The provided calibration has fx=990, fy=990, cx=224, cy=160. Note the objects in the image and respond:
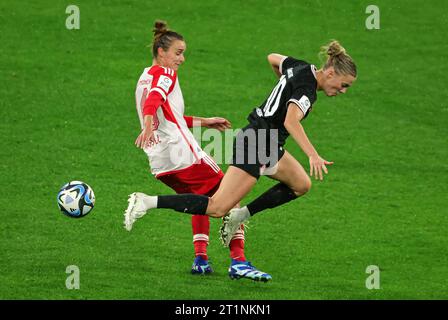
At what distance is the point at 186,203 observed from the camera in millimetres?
9930

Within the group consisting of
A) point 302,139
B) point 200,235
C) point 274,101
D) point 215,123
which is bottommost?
point 200,235

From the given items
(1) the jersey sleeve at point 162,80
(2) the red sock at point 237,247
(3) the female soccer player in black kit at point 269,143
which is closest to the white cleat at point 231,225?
(2) the red sock at point 237,247

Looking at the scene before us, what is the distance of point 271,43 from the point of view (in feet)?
67.5

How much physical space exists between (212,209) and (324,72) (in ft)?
5.85

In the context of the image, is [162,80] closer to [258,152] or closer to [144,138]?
[144,138]

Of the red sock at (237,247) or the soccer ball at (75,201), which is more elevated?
the soccer ball at (75,201)

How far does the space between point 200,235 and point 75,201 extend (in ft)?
4.54

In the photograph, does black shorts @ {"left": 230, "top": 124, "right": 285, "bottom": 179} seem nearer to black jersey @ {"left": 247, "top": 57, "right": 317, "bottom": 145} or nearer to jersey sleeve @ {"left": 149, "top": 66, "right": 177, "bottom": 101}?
black jersey @ {"left": 247, "top": 57, "right": 317, "bottom": 145}

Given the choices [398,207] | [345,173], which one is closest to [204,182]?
[398,207]

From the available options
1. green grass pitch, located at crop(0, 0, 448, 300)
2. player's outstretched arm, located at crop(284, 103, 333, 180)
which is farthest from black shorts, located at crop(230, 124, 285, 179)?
green grass pitch, located at crop(0, 0, 448, 300)

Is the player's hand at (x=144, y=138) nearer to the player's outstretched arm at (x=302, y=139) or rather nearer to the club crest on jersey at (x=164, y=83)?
the club crest on jersey at (x=164, y=83)

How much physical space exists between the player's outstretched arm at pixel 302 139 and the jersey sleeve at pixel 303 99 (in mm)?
35

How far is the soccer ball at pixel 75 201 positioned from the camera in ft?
34.4

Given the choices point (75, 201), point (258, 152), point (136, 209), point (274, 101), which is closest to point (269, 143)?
point (258, 152)
